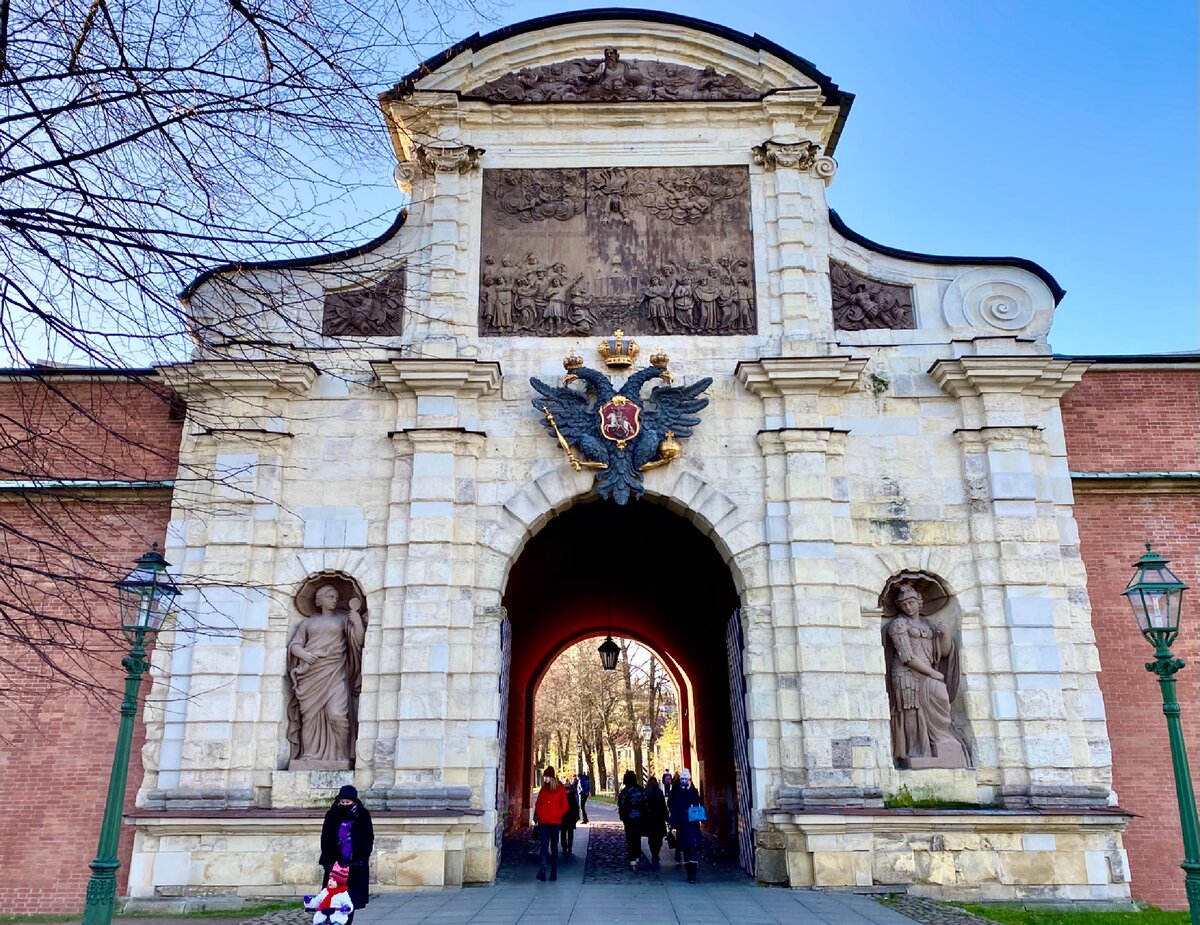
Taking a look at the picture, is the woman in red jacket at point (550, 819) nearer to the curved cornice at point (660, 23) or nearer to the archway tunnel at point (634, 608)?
the archway tunnel at point (634, 608)

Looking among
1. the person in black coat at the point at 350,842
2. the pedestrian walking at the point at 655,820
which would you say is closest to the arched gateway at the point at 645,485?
the pedestrian walking at the point at 655,820

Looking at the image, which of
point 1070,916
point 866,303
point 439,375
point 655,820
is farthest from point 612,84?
point 1070,916

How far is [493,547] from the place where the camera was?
11.5 meters

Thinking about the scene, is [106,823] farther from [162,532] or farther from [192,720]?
[162,532]

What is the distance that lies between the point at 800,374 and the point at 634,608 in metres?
8.97

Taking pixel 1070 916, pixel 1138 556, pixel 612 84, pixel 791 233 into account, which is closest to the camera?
pixel 1070 916

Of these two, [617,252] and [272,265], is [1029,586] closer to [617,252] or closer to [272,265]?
[617,252]

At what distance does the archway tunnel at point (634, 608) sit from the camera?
15000 millimetres

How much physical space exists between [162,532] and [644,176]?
7.61 meters

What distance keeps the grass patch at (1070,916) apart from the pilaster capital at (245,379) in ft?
29.7

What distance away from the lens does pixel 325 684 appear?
438 inches

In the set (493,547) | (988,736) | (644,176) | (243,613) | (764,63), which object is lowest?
(988,736)

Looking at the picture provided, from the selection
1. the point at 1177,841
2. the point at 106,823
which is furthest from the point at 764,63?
the point at 106,823

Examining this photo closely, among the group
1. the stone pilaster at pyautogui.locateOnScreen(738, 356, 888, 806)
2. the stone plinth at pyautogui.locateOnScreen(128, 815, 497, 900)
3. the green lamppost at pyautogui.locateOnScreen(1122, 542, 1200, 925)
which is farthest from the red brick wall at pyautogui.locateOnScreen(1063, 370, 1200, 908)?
the stone plinth at pyautogui.locateOnScreen(128, 815, 497, 900)
